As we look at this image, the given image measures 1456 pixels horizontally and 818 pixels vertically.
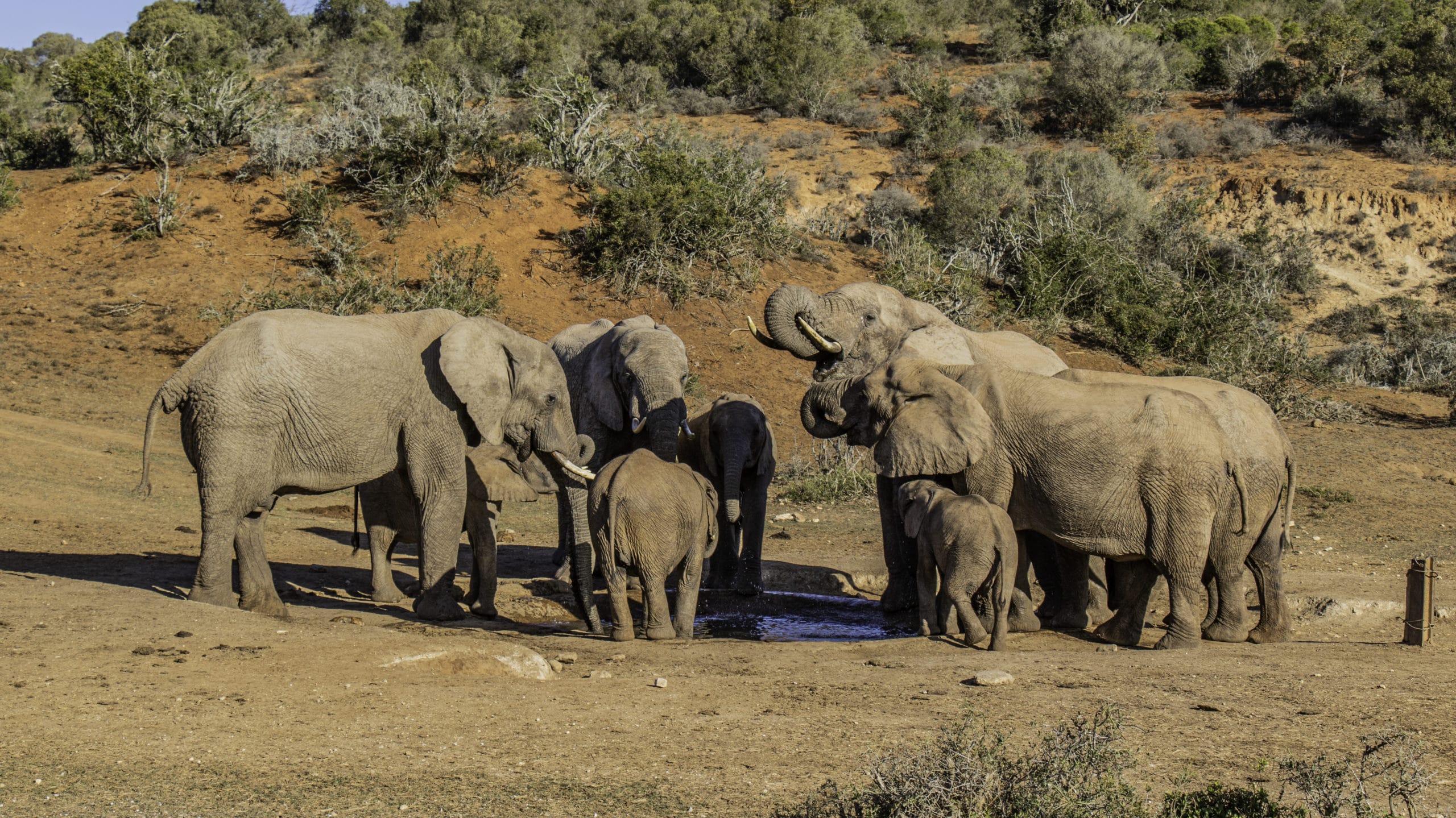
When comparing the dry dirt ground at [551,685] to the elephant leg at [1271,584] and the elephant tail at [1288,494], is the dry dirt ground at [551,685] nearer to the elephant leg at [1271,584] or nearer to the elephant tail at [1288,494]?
the elephant leg at [1271,584]

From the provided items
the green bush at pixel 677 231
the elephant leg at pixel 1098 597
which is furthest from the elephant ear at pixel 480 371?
the green bush at pixel 677 231

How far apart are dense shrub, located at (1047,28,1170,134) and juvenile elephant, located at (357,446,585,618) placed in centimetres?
3262

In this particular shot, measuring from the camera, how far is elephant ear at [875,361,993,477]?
964 centimetres

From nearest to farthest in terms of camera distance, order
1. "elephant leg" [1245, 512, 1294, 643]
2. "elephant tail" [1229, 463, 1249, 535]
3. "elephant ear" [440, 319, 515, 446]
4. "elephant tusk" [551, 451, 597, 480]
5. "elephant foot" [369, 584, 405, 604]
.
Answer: "elephant tail" [1229, 463, 1249, 535]
"elephant leg" [1245, 512, 1294, 643]
"elephant ear" [440, 319, 515, 446]
"elephant tusk" [551, 451, 597, 480]
"elephant foot" [369, 584, 405, 604]

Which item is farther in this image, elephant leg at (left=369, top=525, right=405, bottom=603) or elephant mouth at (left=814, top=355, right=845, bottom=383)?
elephant mouth at (left=814, top=355, right=845, bottom=383)

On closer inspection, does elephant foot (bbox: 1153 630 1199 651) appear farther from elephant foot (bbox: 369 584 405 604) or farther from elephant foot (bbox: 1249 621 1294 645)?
elephant foot (bbox: 369 584 405 604)

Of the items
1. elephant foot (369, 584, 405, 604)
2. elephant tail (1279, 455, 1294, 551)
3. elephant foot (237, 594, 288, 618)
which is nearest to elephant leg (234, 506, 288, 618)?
elephant foot (237, 594, 288, 618)

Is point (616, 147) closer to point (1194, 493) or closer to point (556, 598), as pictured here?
point (556, 598)

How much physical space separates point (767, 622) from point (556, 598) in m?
1.89

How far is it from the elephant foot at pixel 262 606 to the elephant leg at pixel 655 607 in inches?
103

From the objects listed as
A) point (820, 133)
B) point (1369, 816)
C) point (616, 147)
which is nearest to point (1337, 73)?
point (820, 133)

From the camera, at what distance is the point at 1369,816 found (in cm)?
501

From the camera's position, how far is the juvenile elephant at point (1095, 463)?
927 centimetres

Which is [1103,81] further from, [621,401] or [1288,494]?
[1288,494]
